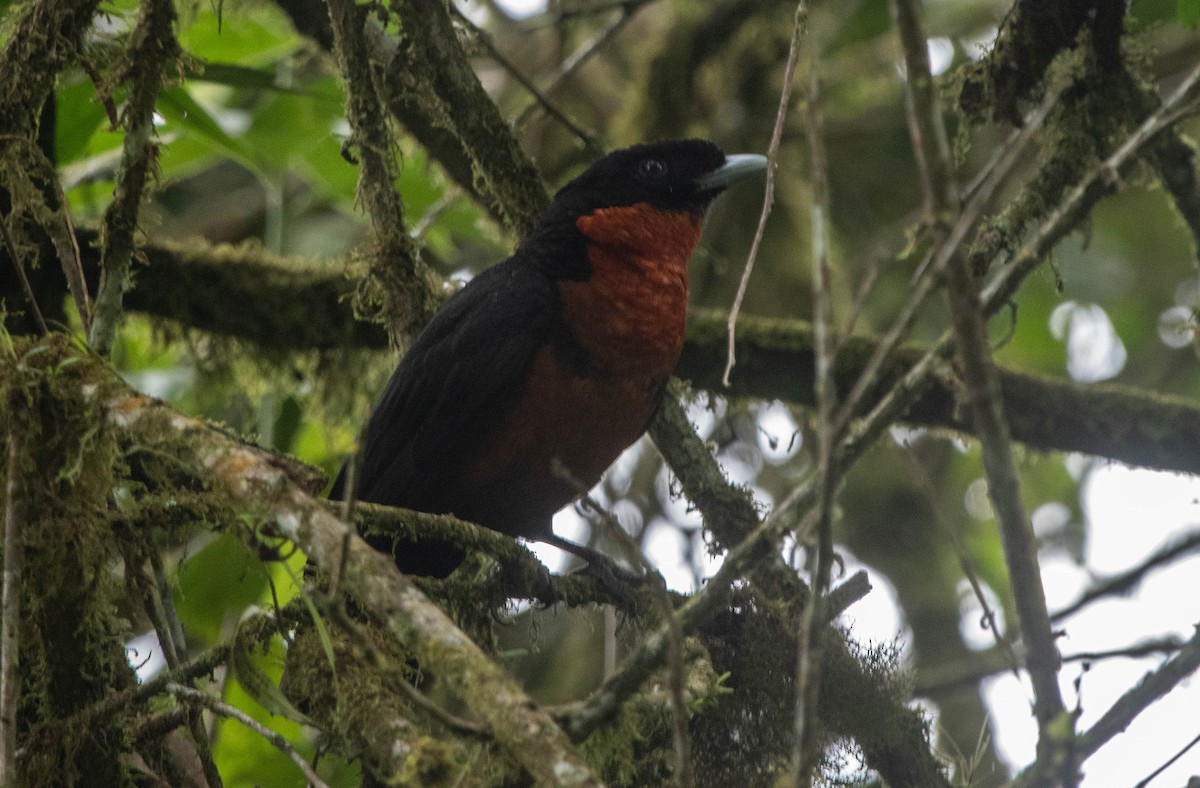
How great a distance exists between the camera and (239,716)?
258 centimetres

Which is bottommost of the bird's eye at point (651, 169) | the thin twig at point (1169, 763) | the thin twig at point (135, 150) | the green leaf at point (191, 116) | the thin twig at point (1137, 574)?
the thin twig at point (1169, 763)

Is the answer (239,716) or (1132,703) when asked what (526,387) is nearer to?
(239,716)

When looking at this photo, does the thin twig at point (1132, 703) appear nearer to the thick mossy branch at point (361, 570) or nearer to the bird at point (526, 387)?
the thick mossy branch at point (361, 570)

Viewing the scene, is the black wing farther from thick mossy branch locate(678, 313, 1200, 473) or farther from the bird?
thick mossy branch locate(678, 313, 1200, 473)

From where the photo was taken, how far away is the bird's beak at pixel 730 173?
14.5 feet

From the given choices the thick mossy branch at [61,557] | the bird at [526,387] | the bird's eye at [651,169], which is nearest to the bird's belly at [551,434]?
the bird at [526,387]

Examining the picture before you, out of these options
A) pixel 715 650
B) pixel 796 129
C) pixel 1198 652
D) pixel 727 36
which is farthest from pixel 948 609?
pixel 1198 652

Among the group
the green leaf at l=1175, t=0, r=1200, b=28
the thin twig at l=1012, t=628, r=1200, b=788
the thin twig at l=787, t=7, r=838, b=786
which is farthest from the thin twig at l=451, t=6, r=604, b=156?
the thin twig at l=1012, t=628, r=1200, b=788

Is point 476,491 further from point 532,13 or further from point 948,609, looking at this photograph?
point 532,13

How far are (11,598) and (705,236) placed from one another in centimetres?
469

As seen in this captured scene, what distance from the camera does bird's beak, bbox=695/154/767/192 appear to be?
14.5 ft

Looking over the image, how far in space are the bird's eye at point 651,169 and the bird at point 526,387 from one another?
392 mm

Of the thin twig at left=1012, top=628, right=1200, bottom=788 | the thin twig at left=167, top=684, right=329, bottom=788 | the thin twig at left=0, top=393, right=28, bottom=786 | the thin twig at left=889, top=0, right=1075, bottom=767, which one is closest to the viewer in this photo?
the thin twig at left=889, top=0, right=1075, bottom=767

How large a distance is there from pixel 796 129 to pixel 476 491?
11.8 feet
